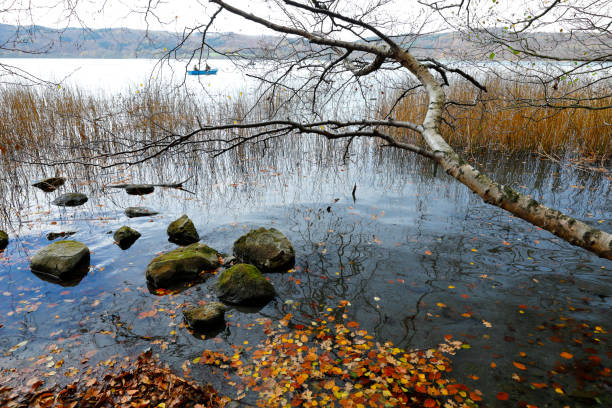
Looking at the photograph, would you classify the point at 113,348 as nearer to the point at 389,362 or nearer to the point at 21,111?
the point at 389,362

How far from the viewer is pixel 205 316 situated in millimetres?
3773

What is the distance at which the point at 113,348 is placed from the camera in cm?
353

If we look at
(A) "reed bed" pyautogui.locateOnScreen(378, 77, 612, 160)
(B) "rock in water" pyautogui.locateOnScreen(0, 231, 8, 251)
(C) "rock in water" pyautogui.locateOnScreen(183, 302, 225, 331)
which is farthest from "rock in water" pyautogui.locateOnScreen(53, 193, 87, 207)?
(A) "reed bed" pyautogui.locateOnScreen(378, 77, 612, 160)

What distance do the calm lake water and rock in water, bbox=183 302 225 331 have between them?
140 mm

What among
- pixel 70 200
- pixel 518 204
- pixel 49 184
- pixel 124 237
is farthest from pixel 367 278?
pixel 49 184

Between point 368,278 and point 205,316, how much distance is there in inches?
84.5

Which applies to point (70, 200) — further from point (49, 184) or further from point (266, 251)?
point (266, 251)

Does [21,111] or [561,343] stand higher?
[21,111]

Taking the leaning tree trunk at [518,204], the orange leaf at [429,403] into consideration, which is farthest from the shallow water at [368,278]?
the leaning tree trunk at [518,204]

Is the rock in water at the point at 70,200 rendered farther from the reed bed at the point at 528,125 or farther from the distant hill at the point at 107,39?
the reed bed at the point at 528,125

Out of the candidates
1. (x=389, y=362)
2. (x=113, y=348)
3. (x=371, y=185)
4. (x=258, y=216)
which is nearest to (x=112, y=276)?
(x=113, y=348)

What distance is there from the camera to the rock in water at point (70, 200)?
749cm

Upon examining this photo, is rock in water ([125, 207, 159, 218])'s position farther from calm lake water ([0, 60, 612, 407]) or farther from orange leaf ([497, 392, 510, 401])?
orange leaf ([497, 392, 510, 401])

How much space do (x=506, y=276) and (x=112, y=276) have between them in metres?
5.26
